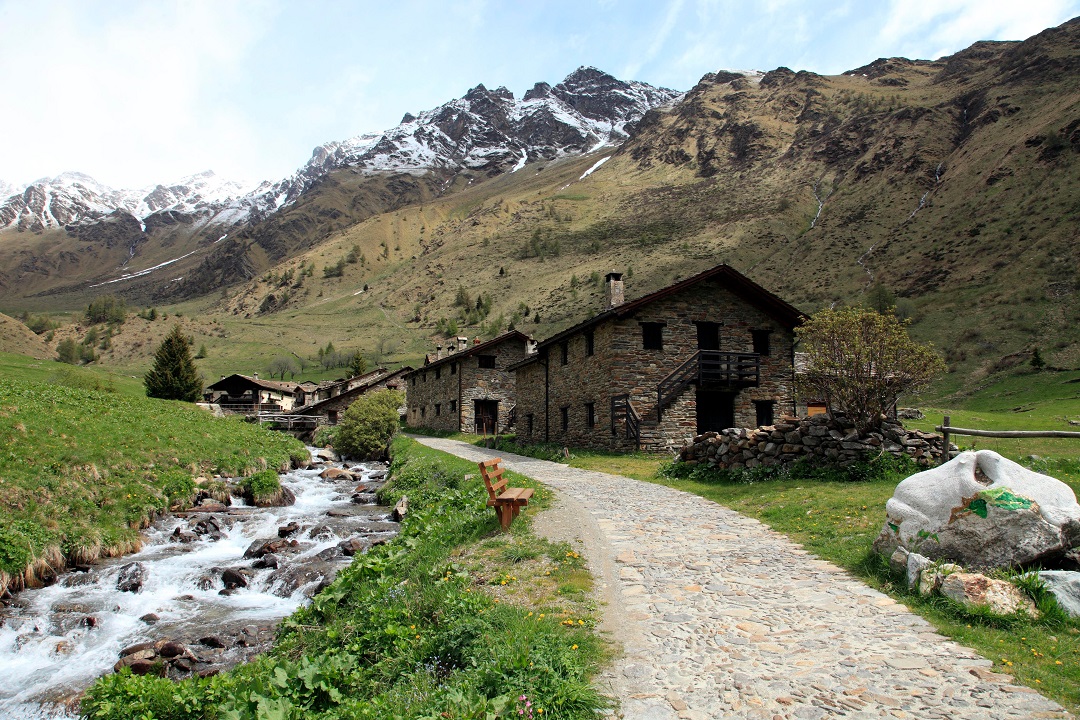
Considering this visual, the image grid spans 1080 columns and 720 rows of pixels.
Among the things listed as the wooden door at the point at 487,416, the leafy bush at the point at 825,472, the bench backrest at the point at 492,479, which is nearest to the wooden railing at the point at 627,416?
the leafy bush at the point at 825,472

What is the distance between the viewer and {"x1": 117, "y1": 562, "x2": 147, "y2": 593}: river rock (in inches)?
449

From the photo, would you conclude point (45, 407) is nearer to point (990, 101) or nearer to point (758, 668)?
point (758, 668)

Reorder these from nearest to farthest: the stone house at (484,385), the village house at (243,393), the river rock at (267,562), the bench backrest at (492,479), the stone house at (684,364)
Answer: the bench backrest at (492,479) → the river rock at (267,562) → the stone house at (684,364) → the stone house at (484,385) → the village house at (243,393)

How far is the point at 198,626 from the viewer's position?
1005cm

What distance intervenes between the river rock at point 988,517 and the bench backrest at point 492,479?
19.4ft

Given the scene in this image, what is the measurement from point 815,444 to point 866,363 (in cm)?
236

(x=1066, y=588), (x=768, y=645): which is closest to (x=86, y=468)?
(x=768, y=645)

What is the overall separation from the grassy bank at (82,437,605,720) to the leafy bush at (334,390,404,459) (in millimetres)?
28158

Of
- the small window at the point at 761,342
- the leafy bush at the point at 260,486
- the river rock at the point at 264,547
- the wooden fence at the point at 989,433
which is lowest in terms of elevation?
the river rock at the point at 264,547

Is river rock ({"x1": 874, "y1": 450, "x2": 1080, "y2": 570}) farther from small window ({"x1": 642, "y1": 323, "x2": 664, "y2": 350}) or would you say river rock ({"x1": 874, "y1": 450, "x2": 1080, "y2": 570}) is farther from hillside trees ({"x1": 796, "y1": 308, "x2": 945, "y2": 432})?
small window ({"x1": 642, "y1": 323, "x2": 664, "y2": 350})

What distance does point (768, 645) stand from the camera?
18.1 feet

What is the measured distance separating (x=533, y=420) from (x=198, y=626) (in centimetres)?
2456

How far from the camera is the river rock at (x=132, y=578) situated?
1141cm

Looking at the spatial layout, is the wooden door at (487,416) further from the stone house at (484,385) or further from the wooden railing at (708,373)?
the wooden railing at (708,373)
